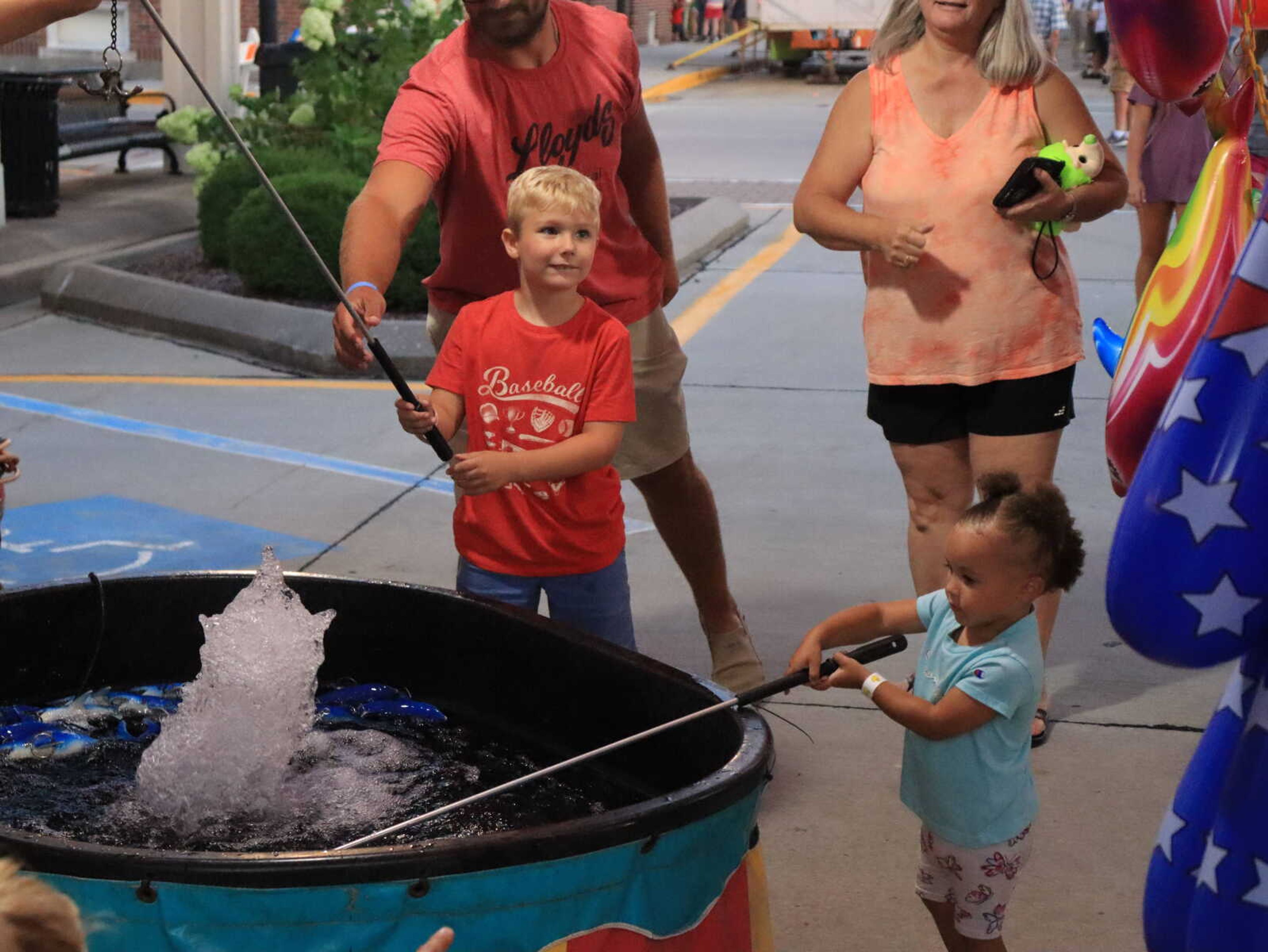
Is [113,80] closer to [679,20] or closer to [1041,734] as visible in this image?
[1041,734]

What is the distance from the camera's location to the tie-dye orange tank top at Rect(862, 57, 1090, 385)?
12.3ft

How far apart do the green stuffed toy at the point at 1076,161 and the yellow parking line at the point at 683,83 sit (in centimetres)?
1956

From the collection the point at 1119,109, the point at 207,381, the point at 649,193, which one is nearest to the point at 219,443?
the point at 207,381

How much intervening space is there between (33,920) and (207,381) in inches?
255

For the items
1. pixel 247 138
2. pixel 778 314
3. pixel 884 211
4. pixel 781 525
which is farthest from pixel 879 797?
pixel 247 138

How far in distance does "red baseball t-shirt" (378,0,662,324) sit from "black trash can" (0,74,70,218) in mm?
7741

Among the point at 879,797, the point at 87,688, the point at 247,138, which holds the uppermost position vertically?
the point at 247,138

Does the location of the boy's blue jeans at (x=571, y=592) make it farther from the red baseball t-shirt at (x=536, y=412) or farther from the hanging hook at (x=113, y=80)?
the hanging hook at (x=113, y=80)

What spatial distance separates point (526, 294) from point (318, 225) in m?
5.75

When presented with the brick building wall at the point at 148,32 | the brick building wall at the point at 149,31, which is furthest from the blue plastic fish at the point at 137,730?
the brick building wall at the point at 148,32

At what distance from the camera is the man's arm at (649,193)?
13.9 ft

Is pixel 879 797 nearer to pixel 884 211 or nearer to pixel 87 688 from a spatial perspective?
pixel 884 211

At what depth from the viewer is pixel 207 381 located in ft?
26.4

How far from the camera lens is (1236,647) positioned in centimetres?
189
